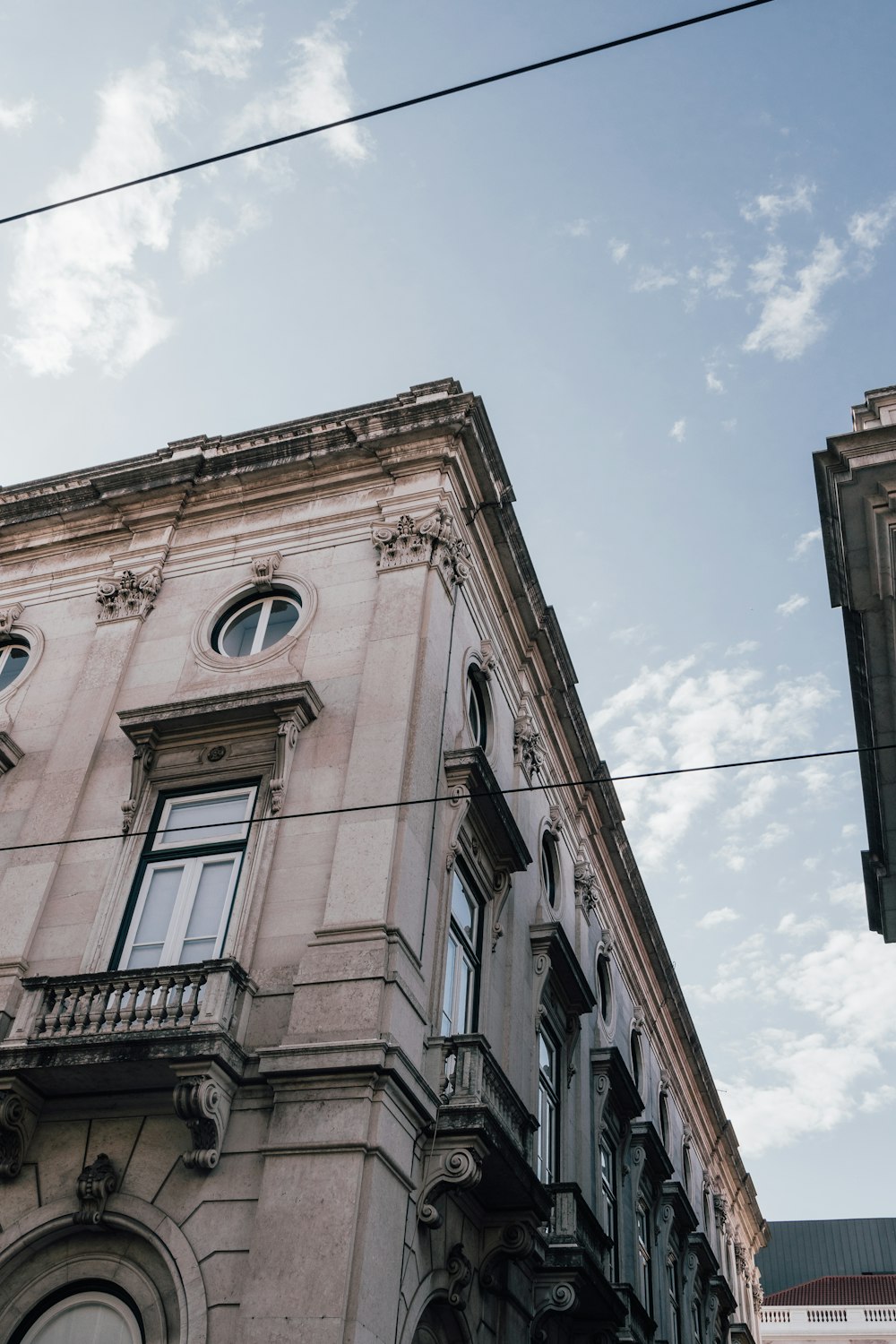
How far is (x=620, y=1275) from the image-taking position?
24172 millimetres

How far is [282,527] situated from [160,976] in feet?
29.0

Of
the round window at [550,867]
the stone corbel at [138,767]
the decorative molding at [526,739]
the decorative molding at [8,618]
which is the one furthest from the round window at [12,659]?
the round window at [550,867]

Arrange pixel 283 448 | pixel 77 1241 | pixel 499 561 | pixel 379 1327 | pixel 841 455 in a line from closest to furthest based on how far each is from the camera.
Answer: pixel 379 1327
pixel 77 1241
pixel 841 455
pixel 283 448
pixel 499 561

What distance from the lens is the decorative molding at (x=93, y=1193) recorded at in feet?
44.3

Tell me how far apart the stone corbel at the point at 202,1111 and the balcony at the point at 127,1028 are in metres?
0.13

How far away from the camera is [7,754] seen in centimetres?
1875

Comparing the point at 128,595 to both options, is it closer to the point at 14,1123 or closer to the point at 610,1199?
the point at 14,1123

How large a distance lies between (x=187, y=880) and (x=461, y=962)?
4409mm

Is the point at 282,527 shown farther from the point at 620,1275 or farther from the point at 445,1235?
the point at 620,1275

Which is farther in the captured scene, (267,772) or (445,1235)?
(267,772)

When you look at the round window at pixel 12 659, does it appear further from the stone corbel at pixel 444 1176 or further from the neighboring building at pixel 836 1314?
the neighboring building at pixel 836 1314

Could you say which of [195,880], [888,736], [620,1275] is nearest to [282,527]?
[195,880]

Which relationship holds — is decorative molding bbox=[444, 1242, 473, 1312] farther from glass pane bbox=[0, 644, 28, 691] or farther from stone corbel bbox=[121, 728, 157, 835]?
glass pane bbox=[0, 644, 28, 691]

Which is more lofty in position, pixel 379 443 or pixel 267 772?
pixel 379 443
